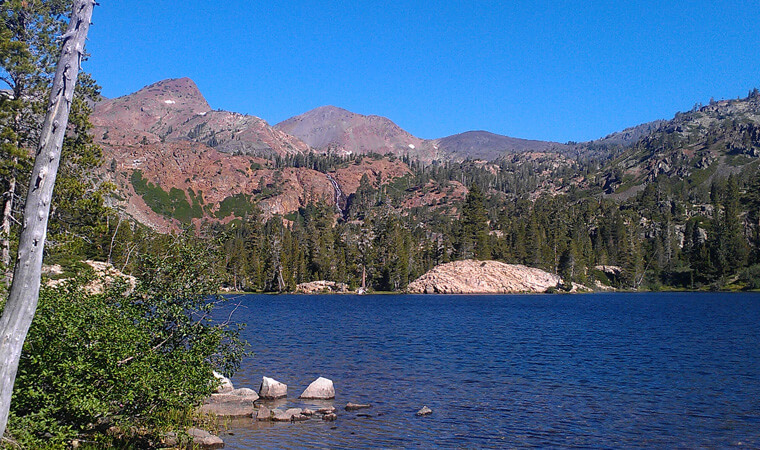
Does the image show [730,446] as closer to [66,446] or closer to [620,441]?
[620,441]

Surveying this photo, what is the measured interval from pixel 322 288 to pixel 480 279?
4455 centimetres

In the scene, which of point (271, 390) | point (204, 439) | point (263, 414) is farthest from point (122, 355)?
point (271, 390)

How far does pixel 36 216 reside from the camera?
10.4m

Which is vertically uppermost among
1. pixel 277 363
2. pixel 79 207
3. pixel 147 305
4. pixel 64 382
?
pixel 79 207

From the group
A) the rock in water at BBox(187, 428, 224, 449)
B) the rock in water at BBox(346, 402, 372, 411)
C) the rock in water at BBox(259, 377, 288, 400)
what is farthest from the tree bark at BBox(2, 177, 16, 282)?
the rock in water at BBox(346, 402, 372, 411)

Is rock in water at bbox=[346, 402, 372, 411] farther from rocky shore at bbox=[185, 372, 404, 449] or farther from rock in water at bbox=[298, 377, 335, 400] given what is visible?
rock in water at bbox=[298, 377, 335, 400]

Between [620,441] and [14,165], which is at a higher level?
[14,165]

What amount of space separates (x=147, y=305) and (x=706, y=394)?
A: 90.3ft

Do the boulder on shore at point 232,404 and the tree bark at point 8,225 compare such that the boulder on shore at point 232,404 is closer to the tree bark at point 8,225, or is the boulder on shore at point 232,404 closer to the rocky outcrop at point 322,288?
the tree bark at point 8,225

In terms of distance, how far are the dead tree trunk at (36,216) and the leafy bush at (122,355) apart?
3543mm

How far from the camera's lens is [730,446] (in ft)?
65.7

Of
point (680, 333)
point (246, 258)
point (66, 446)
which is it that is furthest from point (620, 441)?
point (246, 258)

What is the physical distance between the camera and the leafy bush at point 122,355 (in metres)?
13.9

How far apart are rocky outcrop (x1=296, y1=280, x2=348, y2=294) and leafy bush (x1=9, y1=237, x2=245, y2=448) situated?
137 metres
